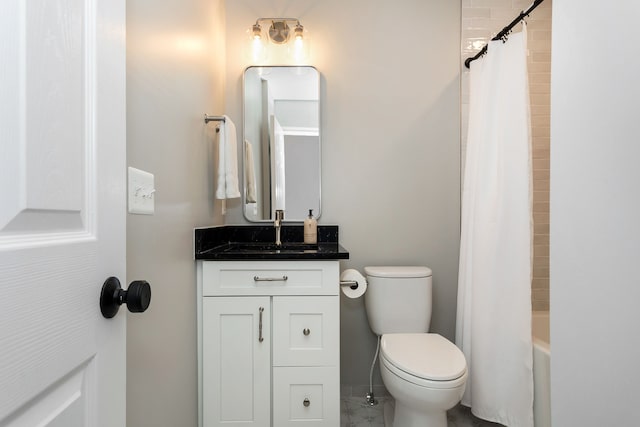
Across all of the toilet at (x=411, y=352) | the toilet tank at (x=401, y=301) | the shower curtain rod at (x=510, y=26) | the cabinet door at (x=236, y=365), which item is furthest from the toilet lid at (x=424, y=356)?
the shower curtain rod at (x=510, y=26)

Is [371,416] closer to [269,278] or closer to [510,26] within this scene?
[269,278]

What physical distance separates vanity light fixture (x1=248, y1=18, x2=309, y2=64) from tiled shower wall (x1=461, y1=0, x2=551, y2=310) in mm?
989

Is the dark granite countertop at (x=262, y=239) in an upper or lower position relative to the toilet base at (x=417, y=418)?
upper

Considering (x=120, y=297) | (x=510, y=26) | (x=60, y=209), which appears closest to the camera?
(x=60, y=209)

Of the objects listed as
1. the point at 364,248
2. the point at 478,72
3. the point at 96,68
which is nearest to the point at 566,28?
the point at 478,72

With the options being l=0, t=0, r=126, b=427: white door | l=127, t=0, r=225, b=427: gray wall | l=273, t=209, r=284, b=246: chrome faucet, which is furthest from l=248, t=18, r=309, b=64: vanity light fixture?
l=0, t=0, r=126, b=427: white door

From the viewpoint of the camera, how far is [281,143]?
2.01 m

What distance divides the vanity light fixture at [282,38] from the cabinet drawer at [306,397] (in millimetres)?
1708

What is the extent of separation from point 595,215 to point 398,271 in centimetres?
110

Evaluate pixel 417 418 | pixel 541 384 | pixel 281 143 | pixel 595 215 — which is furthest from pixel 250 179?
pixel 541 384

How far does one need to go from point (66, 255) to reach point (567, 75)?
119cm

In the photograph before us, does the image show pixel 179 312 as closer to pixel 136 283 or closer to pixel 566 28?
pixel 136 283

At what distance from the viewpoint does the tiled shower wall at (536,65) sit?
6.57ft

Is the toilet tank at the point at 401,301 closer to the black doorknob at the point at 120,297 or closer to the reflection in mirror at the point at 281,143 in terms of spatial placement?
the reflection in mirror at the point at 281,143
